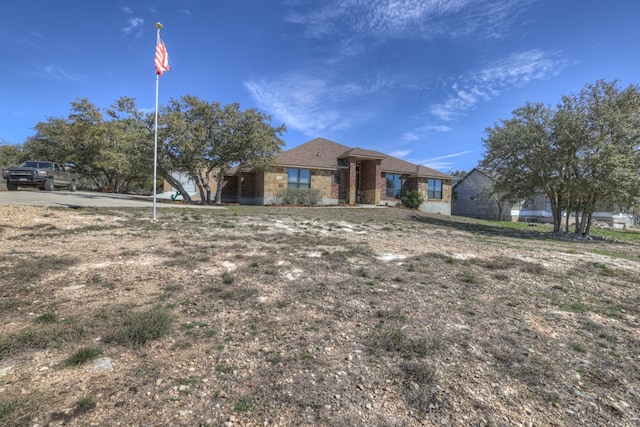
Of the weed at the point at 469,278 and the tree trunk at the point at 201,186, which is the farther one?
the tree trunk at the point at 201,186

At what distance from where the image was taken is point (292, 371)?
2.70m

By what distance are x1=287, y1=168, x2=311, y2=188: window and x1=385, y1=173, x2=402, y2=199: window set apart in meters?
7.47

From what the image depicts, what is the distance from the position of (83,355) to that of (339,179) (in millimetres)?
23819

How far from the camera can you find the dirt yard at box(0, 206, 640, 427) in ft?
7.49

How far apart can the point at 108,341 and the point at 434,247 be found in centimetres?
790

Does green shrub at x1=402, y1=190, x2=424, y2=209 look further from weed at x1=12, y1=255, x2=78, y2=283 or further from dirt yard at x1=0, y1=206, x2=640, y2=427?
weed at x1=12, y1=255, x2=78, y2=283

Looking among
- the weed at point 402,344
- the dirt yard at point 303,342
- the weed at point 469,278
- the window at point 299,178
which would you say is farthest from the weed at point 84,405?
the window at point 299,178

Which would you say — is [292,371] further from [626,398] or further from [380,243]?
[380,243]

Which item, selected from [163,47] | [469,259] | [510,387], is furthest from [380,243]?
[163,47]

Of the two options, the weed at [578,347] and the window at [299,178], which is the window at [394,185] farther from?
the weed at [578,347]

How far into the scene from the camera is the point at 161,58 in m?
11.7

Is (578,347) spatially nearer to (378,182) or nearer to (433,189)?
(378,182)

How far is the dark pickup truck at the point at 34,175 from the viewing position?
1800cm

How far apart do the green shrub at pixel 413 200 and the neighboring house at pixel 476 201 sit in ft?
37.3
